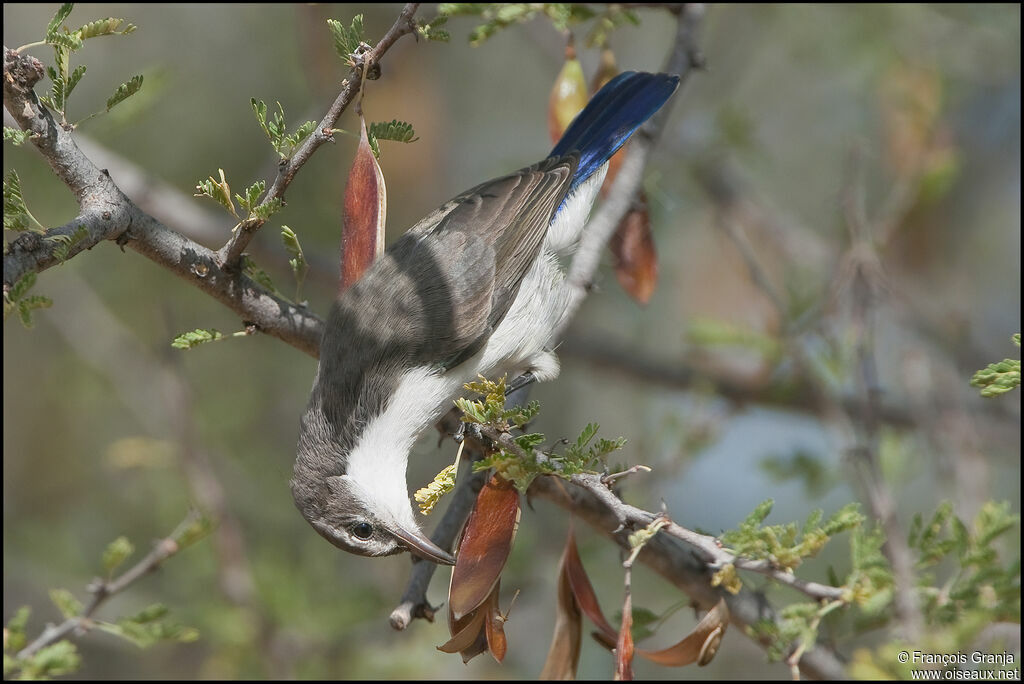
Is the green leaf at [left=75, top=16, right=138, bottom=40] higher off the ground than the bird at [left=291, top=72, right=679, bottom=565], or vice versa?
the green leaf at [left=75, top=16, right=138, bottom=40]

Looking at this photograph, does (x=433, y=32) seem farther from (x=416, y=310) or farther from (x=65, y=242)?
(x=416, y=310)

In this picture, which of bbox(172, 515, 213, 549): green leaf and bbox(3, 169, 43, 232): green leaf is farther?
bbox(172, 515, 213, 549): green leaf

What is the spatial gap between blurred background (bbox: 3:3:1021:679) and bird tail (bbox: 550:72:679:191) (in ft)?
1.19

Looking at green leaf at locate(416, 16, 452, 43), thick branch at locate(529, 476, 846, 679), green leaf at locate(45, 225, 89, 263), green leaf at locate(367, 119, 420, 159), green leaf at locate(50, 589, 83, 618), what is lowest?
green leaf at locate(50, 589, 83, 618)

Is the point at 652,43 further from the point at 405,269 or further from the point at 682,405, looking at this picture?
the point at 405,269

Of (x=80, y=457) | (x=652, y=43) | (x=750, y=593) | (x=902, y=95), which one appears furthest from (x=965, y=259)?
(x=80, y=457)

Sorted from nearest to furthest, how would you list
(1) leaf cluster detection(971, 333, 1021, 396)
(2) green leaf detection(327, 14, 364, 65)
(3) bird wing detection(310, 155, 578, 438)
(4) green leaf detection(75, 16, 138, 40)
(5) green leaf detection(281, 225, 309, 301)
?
(1) leaf cluster detection(971, 333, 1021, 396)
(4) green leaf detection(75, 16, 138, 40)
(2) green leaf detection(327, 14, 364, 65)
(5) green leaf detection(281, 225, 309, 301)
(3) bird wing detection(310, 155, 578, 438)

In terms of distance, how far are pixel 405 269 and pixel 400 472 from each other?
2.32ft

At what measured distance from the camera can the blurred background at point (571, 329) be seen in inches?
165

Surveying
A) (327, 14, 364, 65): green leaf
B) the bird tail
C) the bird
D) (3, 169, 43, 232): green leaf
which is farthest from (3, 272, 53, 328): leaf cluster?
the bird tail

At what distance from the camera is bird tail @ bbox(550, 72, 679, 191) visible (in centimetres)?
355

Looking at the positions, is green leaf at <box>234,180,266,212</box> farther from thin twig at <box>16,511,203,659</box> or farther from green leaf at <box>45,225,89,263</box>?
thin twig at <box>16,511,203,659</box>

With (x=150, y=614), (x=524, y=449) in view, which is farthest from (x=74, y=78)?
(x=150, y=614)

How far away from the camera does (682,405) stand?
5.04m
